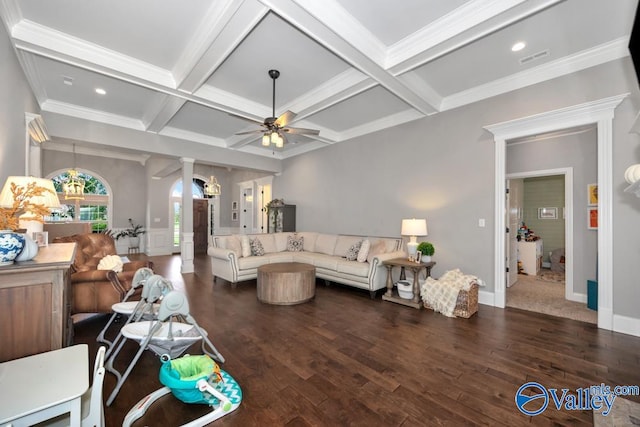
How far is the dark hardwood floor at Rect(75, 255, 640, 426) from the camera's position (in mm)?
1756

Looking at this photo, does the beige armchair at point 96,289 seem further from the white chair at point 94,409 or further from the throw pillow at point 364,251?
the throw pillow at point 364,251

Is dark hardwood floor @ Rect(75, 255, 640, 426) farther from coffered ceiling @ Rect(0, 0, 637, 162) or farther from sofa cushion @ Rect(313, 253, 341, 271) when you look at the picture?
coffered ceiling @ Rect(0, 0, 637, 162)

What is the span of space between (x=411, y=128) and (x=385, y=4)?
101 inches

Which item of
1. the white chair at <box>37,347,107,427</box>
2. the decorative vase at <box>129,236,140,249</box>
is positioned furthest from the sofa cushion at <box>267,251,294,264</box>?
the decorative vase at <box>129,236,140,249</box>

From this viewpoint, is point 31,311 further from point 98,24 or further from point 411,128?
point 411,128

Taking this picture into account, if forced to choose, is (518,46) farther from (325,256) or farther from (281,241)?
(281,241)

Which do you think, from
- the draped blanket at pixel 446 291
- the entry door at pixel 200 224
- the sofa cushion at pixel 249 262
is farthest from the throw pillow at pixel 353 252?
the entry door at pixel 200 224

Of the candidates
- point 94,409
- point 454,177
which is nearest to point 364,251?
point 454,177

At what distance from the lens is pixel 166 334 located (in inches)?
84.5

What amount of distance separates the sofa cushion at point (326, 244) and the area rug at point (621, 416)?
4043 millimetres

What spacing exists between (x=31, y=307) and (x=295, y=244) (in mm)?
4514

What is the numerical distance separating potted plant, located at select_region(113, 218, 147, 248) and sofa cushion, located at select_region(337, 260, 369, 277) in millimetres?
7403

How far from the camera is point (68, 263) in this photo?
163 cm

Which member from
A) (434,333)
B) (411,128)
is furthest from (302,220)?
(434,333)
